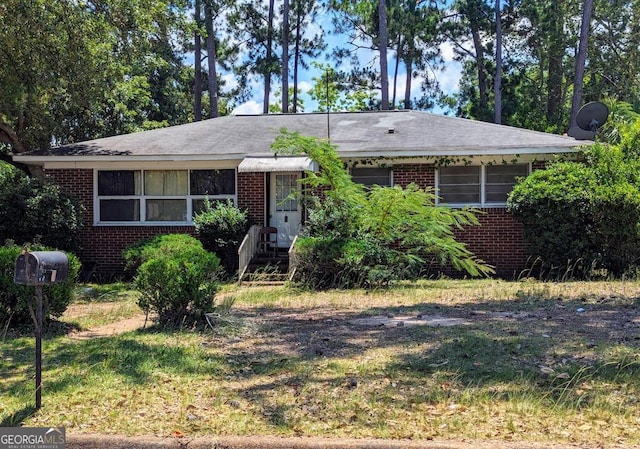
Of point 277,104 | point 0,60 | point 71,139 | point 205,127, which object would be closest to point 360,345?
point 0,60

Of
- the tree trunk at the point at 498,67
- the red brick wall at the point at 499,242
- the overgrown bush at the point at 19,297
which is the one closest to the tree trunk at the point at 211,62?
the tree trunk at the point at 498,67

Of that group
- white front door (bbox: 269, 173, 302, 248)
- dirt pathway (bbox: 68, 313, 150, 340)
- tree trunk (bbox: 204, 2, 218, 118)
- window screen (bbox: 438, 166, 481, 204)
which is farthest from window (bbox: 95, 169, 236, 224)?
tree trunk (bbox: 204, 2, 218, 118)

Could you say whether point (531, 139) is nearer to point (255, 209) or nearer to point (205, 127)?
point (255, 209)

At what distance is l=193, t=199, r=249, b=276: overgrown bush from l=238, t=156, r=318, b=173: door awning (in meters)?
1.16

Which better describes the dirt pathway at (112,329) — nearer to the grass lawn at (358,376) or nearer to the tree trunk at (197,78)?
the grass lawn at (358,376)

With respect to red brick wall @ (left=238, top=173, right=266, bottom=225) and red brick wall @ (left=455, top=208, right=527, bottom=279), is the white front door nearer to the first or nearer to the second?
red brick wall @ (left=238, top=173, right=266, bottom=225)

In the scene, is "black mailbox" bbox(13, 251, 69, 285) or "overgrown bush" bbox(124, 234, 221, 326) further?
"overgrown bush" bbox(124, 234, 221, 326)

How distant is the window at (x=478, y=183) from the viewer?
47.3 ft

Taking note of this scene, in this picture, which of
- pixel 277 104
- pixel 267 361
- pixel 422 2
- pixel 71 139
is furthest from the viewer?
pixel 277 104

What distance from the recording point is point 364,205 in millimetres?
12359

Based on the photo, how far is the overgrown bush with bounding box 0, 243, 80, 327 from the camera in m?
7.64

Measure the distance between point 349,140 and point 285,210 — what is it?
97.0 inches

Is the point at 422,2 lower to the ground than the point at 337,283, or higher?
higher

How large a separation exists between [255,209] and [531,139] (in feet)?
22.9
